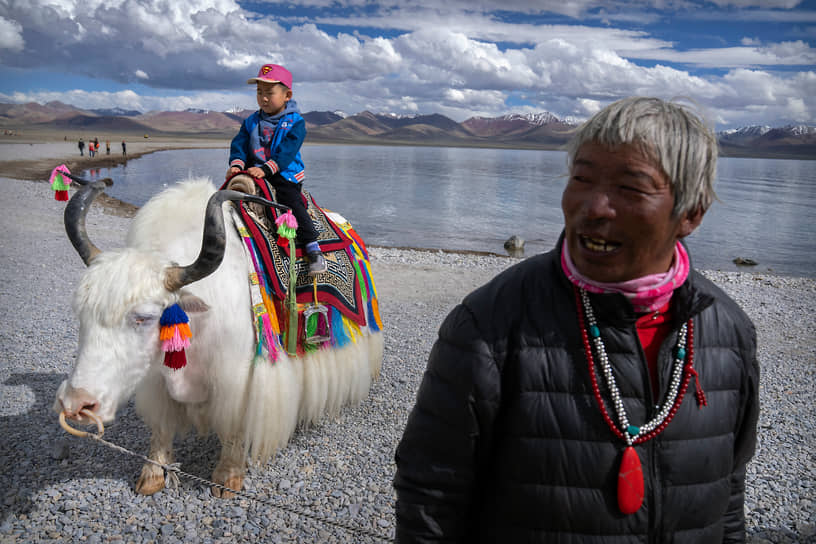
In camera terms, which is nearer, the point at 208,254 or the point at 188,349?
the point at 208,254

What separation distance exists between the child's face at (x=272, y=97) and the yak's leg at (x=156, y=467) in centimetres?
218

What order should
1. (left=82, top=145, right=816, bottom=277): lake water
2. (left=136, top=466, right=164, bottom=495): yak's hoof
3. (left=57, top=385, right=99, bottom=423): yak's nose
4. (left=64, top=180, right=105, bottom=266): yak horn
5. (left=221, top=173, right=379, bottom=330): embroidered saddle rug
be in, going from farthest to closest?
(left=82, top=145, right=816, bottom=277): lake water
(left=221, top=173, right=379, bottom=330): embroidered saddle rug
(left=136, top=466, right=164, bottom=495): yak's hoof
(left=64, top=180, right=105, bottom=266): yak horn
(left=57, top=385, right=99, bottom=423): yak's nose

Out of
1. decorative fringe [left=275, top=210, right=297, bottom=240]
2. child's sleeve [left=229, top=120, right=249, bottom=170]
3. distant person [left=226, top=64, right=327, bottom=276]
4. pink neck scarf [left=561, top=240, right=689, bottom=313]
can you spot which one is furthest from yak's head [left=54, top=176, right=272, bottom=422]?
pink neck scarf [left=561, top=240, right=689, bottom=313]

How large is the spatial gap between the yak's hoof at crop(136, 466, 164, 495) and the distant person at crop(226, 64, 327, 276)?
150 cm

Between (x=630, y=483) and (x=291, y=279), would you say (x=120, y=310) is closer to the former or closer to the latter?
(x=291, y=279)

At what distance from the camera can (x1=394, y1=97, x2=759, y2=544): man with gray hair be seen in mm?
1133

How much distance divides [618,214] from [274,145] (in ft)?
9.82

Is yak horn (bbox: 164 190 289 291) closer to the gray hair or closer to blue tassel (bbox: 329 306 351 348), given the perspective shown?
blue tassel (bbox: 329 306 351 348)

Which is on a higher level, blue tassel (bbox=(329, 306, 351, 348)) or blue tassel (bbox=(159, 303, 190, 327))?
blue tassel (bbox=(159, 303, 190, 327))

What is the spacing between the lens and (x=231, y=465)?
3.18m

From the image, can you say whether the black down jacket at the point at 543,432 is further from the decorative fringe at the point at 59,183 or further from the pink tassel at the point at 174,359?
the decorative fringe at the point at 59,183

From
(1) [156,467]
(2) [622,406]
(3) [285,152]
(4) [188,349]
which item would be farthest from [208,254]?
(2) [622,406]

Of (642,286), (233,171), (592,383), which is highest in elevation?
(233,171)

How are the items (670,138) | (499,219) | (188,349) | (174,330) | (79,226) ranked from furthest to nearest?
(499,219) < (188,349) < (79,226) < (174,330) < (670,138)
